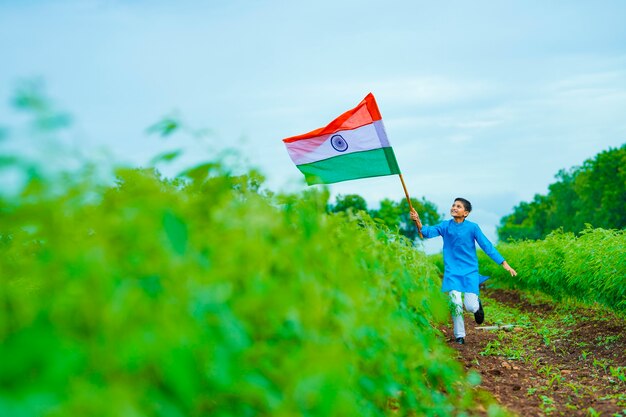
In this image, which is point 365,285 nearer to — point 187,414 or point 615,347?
point 187,414

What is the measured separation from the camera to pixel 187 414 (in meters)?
2.13

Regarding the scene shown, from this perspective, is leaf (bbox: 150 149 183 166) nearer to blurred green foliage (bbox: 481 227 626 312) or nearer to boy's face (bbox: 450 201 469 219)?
boy's face (bbox: 450 201 469 219)

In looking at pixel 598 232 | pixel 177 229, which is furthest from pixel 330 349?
pixel 598 232

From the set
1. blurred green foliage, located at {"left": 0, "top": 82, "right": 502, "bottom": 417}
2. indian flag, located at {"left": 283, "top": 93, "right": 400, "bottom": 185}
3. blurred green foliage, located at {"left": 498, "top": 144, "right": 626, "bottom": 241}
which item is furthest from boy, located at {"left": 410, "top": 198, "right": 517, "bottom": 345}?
blurred green foliage, located at {"left": 498, "top": 144, "right": 626, "bottom": 241}

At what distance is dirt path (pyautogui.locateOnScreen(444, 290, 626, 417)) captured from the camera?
4965 mm

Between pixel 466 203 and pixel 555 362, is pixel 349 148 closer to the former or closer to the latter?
pixel 466 203

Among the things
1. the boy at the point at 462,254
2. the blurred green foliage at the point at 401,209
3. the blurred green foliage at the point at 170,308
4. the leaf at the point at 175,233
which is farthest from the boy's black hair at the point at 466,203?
→ the blurred green foliage at the point at 401,209

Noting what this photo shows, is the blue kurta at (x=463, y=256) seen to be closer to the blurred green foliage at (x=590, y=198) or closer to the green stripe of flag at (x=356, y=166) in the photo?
the green stripe of flag at (x=356, y=166)

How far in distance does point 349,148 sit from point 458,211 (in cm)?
157

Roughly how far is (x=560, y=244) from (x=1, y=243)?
36.4 ft

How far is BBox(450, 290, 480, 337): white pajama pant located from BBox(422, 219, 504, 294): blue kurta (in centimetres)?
8

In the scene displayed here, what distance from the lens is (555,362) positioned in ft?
22.4

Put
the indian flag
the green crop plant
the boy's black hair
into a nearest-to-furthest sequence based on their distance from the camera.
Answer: the green crop plant, the indian flag, the boy's black hair

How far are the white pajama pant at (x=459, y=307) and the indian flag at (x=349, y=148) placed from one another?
1.67 m
